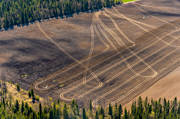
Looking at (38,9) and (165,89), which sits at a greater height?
(38,9)

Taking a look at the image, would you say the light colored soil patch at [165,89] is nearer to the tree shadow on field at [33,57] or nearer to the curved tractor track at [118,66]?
the curved tractor track at [118,66]

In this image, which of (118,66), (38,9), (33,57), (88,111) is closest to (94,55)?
(118,66)

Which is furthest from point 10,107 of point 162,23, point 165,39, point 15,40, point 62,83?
point 162,23

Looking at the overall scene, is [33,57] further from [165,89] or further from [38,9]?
[165,89]

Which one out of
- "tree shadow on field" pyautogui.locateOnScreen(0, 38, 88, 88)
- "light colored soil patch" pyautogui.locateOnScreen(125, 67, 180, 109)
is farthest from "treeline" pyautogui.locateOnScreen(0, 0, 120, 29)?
"light colored soil patch" pyautogui.locateOnScreen(125, 67, 180, 109)

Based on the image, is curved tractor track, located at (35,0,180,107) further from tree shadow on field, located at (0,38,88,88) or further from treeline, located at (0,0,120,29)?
treeline, located at (0,0,120,29)

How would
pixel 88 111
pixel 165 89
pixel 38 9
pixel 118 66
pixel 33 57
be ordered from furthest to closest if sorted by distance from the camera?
1. pixel 38 9
2. pixel 33 57
3. pixel 118 66
4. pixel 165 89
5. pixel 88 111
